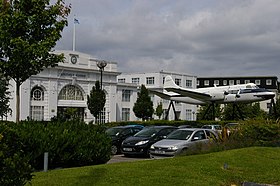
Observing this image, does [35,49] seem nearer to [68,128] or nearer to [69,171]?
[68,128]

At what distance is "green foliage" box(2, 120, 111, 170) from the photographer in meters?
12.3

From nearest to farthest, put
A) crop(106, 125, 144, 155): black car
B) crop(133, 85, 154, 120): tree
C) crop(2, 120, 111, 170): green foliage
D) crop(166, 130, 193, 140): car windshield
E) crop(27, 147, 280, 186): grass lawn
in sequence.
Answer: crop(27, 147, 280, 186): grass lawn
crop(2, 120, 111, 170): green foliage
crop(166, 130, 193, 140): car windshield
crop(106, 125, 144, 155): black car
crop(133, 85, 154, 120): tree

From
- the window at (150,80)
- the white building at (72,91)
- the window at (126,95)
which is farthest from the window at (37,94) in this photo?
the window at (150,80)

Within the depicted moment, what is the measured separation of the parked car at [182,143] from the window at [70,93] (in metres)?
54.0

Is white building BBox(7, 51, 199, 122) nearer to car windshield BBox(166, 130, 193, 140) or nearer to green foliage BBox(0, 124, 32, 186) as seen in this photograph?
car windshield BBox(166, 130, 193, 140)

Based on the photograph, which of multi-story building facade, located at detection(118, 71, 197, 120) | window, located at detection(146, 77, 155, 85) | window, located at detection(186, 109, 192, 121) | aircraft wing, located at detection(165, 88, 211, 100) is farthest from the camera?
window, located at detection(146, 77, 155, 85)

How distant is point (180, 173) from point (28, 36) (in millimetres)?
10482

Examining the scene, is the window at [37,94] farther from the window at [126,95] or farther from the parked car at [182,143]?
the parked car at [182,143]

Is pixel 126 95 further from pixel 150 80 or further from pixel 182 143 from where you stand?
pixel 182 143

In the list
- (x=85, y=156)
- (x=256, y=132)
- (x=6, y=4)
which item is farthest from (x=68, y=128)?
(x=256, y=132)

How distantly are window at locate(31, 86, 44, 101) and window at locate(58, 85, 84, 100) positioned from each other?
11.0 feet

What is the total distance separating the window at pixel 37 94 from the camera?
6825cm

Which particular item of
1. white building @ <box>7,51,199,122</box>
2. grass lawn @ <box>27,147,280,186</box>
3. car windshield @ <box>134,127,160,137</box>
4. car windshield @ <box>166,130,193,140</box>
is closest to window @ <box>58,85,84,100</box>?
white building @ <box>7,51,199,122</box>

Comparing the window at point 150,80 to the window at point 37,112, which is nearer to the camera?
the window at point 37,112
